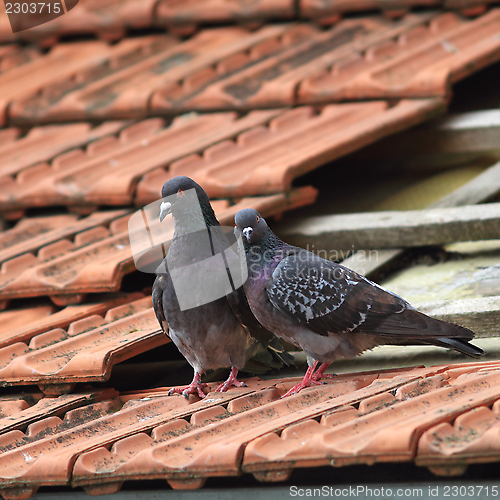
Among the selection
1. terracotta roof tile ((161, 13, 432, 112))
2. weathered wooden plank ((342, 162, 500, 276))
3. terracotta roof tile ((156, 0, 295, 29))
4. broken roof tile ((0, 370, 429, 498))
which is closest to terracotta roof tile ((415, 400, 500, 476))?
broken roof tile ((0, 370, 429, 498))

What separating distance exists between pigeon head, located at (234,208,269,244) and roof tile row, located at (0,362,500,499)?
72 cm

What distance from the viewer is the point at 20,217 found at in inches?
213

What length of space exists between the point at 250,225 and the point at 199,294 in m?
0.43

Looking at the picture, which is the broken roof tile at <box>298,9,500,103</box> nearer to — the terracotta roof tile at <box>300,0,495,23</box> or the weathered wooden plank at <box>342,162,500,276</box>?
the terracotta roof tile at <box>300,0,495,23</box>

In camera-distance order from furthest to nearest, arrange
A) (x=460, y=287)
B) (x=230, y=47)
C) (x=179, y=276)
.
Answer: (x=230, y=47), (x=460, y=287), (x=179, y=276)

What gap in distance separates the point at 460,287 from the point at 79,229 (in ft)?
8.06

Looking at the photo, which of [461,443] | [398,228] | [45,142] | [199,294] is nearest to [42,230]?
[45,142]

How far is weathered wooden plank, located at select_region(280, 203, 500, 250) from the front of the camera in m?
4.17

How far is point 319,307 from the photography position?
3438 mm

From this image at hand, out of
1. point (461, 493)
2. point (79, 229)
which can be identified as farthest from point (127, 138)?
point (461, 493)

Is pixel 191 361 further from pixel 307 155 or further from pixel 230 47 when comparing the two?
pixel 230 47

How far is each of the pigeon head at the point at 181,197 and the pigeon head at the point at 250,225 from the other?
262 millimetres

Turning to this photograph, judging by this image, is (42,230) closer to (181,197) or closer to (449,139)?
(181,197)

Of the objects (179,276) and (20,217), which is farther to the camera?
(20,217)
